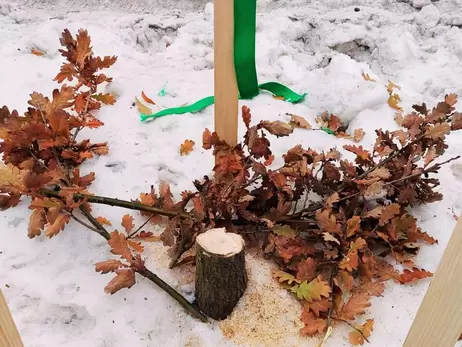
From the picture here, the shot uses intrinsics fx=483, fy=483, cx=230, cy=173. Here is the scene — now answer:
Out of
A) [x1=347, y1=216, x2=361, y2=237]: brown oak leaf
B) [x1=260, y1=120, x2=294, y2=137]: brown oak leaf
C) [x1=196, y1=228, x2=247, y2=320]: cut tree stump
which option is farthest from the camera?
[x1=260, y1=120, x2=294, y2=137]: brown oak leaf

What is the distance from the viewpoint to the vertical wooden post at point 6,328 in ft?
2.56

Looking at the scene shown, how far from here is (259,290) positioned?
142 centimetres

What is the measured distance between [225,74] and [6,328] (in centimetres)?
96

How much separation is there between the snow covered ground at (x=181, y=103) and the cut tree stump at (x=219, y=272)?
2.1 inches

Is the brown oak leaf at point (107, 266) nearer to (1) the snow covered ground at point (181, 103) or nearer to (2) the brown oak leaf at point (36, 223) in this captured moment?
(1) the snow covered ground at point (181, 103)

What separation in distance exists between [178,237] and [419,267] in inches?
29.7

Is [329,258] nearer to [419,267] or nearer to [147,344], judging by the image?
[419,267]

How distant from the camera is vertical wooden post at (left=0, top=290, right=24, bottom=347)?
78cm

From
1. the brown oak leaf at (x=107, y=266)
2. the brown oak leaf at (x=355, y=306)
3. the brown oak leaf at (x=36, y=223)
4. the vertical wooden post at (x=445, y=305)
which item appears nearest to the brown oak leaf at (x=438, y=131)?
the brown oak leaf at (x=355, y=306)

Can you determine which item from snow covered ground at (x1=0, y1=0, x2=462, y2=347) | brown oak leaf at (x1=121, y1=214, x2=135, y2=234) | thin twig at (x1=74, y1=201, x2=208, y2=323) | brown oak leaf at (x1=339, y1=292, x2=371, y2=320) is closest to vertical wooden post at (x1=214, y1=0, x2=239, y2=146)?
snow covered ground at (x1=0, y1=0, x2=462, y2=347)

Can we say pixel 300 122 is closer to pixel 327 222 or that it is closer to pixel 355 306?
pixel 327 222

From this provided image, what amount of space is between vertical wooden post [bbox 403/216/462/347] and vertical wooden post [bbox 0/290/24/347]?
71cm

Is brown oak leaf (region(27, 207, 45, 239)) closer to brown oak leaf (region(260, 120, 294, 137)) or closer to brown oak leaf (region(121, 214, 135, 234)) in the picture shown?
brown oak leaf (region(121, 214, 135, 234))

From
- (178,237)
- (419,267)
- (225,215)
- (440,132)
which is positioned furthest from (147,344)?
(440,132)
